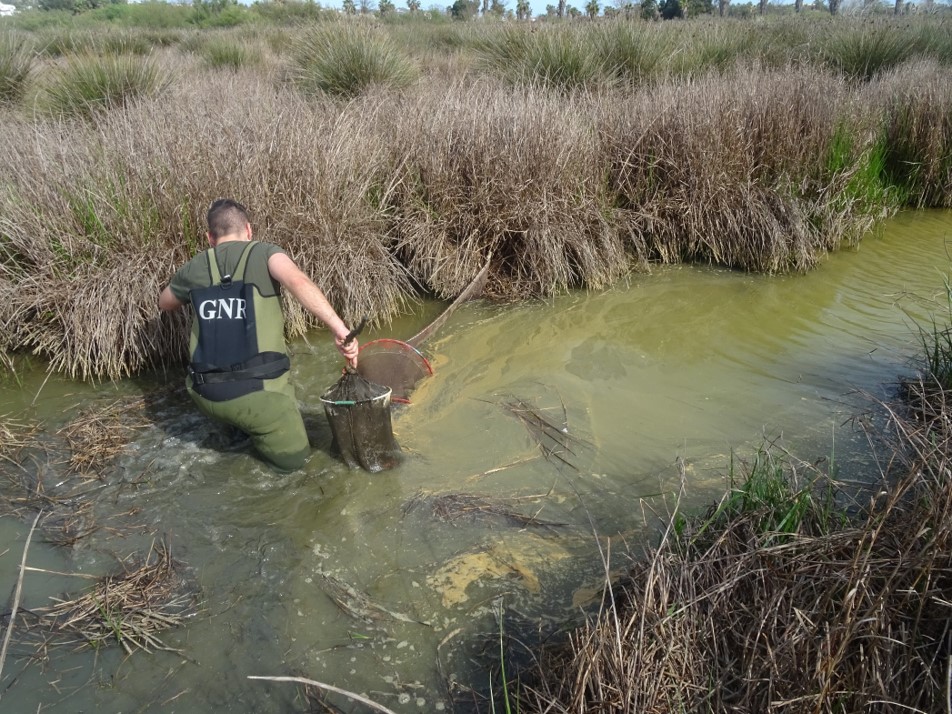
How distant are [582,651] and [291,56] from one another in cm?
1250

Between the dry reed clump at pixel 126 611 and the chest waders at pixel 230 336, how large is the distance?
1025 millimetres

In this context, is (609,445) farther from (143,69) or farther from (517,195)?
(143,69)

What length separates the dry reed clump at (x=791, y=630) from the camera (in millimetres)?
1997

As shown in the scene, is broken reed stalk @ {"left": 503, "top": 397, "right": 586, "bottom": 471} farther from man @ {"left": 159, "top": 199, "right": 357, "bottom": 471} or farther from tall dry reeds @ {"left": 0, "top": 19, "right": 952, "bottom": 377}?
tall dry reeds @ {"left": 0, "top": 19, "right": 952, "bottom": 377}

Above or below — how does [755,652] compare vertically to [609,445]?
above

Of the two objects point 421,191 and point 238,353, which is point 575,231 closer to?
point 421,191

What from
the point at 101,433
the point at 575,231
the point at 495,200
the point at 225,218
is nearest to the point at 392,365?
the point at 225,218

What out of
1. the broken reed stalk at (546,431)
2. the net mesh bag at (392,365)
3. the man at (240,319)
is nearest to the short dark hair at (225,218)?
the man at (240,319)

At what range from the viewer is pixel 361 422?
152 inches

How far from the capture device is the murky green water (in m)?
2.80

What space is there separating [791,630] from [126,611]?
9.02ft

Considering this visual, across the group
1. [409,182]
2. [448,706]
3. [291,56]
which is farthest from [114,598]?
[291,56]

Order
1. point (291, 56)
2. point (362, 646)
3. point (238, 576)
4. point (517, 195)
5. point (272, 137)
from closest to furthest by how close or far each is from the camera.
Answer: point (362, 646) → point (238, 576) → point (272, 137) → point (517, 195) → point (291, 56)

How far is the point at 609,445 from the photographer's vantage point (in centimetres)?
431
